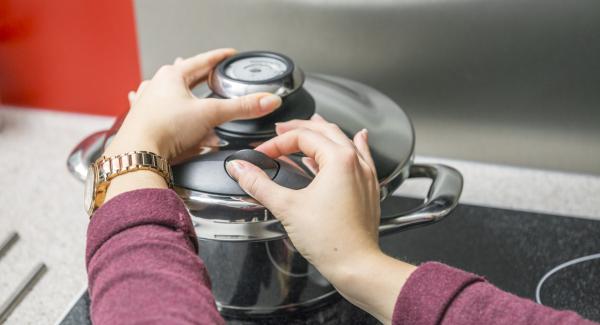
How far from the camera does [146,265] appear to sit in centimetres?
46

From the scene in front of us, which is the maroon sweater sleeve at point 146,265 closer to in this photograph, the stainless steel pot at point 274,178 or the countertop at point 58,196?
the stainless steel pot at point 274,178

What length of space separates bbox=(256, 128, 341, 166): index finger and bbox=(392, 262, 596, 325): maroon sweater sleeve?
129mm

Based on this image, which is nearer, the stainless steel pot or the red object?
the stainless steel pot

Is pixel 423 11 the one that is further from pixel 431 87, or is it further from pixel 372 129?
pixel 372 129

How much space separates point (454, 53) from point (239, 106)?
39cm

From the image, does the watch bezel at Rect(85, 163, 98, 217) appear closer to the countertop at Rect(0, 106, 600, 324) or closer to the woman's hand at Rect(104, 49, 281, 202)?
the woman's hand at Rect(104, 49, 281, 202)

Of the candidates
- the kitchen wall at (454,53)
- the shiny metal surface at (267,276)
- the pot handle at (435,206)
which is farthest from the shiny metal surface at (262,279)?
the kitchen wall at (454,53)

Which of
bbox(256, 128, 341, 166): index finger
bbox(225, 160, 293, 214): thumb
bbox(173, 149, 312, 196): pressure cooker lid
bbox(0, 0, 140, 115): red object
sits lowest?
bbox(0, 0, 140, 115): red object

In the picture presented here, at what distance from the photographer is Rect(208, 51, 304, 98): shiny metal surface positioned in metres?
0.61

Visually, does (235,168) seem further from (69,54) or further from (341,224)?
(69,54)

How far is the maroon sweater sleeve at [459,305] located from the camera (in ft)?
1.53

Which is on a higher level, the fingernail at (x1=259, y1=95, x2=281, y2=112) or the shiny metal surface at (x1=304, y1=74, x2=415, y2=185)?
the fingernail at (x1=259, y1=95, x2=281, y2=112)

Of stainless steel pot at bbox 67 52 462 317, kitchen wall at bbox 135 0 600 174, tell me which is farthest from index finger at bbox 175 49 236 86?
kitchen wall at bbox 135 0 600 174

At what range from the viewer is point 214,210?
55cm
